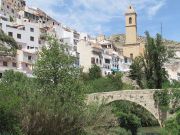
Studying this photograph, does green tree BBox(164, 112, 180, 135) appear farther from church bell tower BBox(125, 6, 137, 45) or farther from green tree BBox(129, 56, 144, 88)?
church bell tower BBox(125, 6, 137, 45)

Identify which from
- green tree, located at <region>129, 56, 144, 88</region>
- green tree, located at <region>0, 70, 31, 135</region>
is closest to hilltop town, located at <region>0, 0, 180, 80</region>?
green tree, located at <region>129, 56, 144, 88</region>

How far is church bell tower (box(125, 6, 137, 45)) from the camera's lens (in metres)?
98.8

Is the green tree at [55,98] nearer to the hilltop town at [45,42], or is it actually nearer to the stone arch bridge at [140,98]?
the stone arch bridge at [140,98]

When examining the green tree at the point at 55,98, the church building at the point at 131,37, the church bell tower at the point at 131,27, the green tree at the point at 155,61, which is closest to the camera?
the green tree at the point at 55,98

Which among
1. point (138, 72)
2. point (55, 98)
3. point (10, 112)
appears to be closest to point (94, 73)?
point (138, 72)

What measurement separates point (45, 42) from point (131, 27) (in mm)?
27224

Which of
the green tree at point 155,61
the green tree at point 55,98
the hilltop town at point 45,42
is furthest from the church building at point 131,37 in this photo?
the green tree at point 55,98

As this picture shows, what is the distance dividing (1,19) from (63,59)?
44796 mm

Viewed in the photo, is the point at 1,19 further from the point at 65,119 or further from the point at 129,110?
the point at 65,119

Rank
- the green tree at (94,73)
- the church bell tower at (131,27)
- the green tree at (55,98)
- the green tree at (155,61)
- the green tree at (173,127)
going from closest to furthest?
the green tree at (55,98)
the green tree at (173,127)
the green tree at (155,61)
the green tree at (94,73)
the church bell tower at (131,27)

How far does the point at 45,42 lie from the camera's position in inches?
3066

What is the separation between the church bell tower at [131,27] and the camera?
324 feet

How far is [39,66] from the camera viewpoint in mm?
32594

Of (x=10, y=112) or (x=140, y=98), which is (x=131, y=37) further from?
(x=10, y=112)
